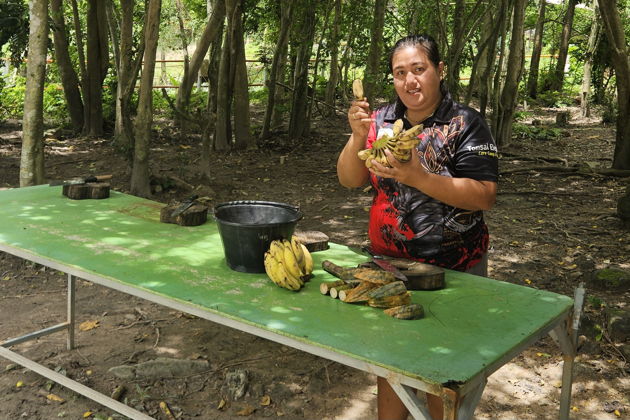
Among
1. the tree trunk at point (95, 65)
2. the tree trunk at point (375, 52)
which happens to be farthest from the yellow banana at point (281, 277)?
the tree trunk at point (95, 65)

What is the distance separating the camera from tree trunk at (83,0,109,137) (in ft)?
34.4

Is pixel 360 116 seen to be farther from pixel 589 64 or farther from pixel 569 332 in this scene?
pixel 589 64

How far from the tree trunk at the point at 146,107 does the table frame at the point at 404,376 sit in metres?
3.42

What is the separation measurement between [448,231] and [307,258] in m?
0.58

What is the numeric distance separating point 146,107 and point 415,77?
190 inches

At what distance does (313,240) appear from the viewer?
10.2 ft

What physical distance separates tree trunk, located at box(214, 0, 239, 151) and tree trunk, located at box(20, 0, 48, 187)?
10.2ft

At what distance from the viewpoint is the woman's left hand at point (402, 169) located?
7.27 ft

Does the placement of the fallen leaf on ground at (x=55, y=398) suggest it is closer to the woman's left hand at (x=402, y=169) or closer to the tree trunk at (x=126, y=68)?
the woman's left hand at (x=402, y=169)

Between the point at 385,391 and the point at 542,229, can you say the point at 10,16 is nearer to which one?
the point at 542,229

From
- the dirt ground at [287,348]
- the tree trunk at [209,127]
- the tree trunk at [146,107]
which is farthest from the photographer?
the tree trunk at [209,127]

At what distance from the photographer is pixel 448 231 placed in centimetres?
262

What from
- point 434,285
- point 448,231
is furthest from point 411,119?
point 434,285

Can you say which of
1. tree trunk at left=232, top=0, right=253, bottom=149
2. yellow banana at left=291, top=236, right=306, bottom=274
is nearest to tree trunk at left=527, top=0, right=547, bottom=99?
tree trunk at left=232, top=0, right=253, bottom=149
